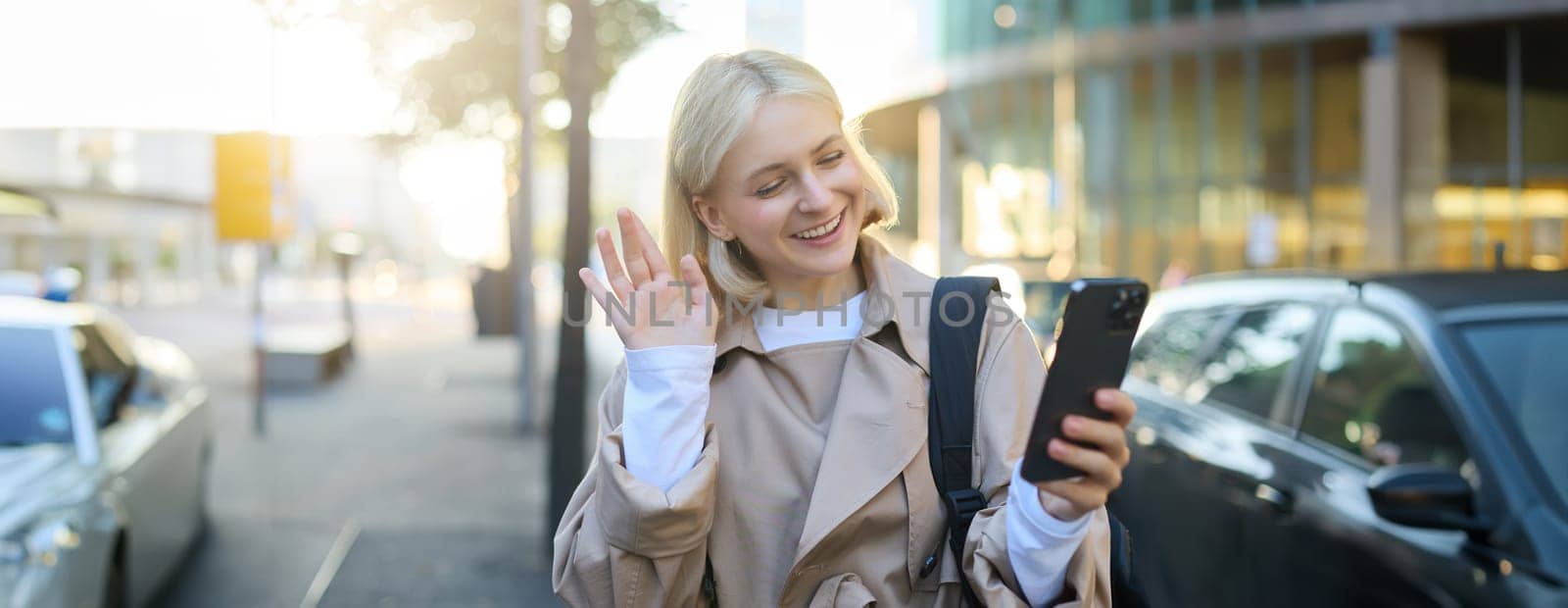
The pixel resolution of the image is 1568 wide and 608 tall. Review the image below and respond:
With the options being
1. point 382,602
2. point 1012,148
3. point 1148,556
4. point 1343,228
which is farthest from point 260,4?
point 1012,148

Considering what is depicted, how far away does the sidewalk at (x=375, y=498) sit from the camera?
19.8 feet

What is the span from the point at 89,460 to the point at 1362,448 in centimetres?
420

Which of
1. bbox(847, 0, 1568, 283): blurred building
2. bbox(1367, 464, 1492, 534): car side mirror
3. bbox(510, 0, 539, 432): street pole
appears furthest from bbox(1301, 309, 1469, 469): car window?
bbox(847, 0, 1568, 283): blurred building

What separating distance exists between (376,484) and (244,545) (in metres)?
1.78

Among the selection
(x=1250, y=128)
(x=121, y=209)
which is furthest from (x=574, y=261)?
(x=121, y=209)

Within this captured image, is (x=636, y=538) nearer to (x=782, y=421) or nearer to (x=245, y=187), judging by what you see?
(x=782, y=421)

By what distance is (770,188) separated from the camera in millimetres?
2006

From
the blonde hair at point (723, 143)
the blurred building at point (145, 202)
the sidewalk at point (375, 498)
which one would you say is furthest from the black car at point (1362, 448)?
the blurred building at point (145, 202)

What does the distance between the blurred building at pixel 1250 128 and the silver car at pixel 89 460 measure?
16.9m

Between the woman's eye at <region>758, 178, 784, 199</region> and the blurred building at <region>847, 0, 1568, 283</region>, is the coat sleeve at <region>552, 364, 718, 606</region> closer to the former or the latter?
the woman's eye at <region>758, 178, 784, 199</region>

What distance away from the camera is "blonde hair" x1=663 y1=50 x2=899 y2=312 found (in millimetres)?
1962

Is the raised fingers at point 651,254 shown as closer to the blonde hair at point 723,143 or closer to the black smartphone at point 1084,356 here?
the blonde hair at point 723,143

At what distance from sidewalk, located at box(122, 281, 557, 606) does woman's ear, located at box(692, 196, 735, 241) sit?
160 inches

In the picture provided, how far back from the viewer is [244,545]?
6906 mm
